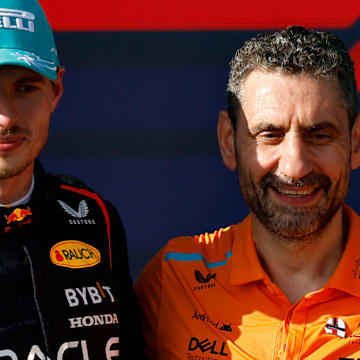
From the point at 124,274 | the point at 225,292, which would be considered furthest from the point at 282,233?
the point at 124,274

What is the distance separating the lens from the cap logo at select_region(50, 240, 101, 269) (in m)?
2.05

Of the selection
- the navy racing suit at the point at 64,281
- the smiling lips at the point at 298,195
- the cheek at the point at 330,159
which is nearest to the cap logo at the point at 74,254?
the navy racing suit at the point at 64,281

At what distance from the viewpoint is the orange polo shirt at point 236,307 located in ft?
6.65

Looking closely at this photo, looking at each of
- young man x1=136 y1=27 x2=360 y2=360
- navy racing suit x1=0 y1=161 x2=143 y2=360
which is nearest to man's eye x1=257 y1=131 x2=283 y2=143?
young man x1=136 y1=27 x2=360 y2=360

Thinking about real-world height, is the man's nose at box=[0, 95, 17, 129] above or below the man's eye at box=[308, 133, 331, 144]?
above

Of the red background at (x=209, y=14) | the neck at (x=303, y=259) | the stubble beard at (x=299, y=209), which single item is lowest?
the neck at (x=303, y=259)

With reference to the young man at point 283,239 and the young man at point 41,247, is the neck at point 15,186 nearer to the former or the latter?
the young man at point 41,247

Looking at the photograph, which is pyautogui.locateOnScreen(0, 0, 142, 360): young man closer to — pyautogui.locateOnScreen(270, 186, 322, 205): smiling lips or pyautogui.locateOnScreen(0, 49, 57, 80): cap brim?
pyautogui.locateOnScreen(0, 49, 57, 80): cap brim

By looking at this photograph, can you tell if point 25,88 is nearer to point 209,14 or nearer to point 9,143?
point 9,143

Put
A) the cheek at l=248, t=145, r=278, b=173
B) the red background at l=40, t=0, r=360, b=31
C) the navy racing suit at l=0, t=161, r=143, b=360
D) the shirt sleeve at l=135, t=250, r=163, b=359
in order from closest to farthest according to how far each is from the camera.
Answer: the navy racing suit at l=0, t=161, r=143, b=360 → the cheek at l=248, t=145, r=278, b=173 → the shirt sleeve at l=135, t=250, r=163, b=359 → the red background at l=40, t=0, r=360, b=31

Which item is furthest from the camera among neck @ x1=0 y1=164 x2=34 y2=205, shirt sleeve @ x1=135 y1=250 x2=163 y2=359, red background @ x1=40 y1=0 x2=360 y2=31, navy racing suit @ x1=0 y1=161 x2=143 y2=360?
red background @ x1=40 y1=0 x2=360 y2=31

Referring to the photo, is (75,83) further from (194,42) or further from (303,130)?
(303,130)

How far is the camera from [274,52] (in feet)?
7.14

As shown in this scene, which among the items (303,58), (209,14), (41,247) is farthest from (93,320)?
(209,14)
